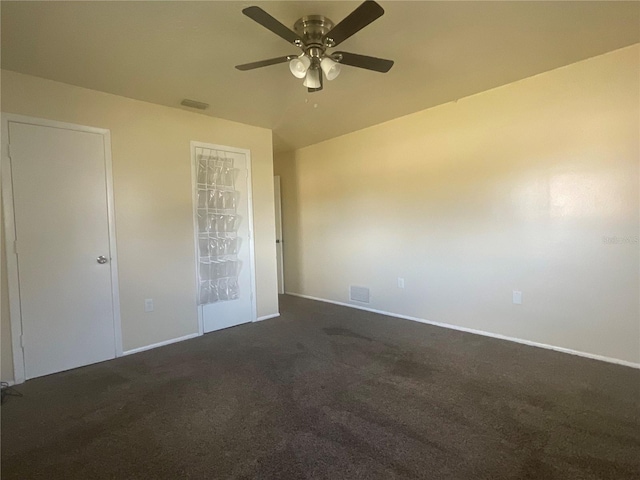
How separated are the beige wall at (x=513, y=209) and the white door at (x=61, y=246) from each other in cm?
300

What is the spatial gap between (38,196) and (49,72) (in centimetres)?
100

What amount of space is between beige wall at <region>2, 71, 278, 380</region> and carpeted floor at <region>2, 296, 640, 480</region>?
0.50 metres

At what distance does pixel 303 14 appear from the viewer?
2.04 meters

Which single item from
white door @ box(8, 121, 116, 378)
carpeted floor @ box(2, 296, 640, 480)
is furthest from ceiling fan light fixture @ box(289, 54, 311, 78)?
carpeted floor @ box(2, 296, 640, 480)

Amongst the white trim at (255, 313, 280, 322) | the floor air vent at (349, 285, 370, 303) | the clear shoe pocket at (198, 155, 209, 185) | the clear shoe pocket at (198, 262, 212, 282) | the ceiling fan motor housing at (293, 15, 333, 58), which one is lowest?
the white trim at (255, 313, 280, 322)

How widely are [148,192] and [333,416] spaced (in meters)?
2.73

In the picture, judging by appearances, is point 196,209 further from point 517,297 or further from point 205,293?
point 517,297

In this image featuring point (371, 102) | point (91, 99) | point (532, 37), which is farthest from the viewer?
point (371, 102)

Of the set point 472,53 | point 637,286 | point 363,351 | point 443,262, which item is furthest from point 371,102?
point 637,286

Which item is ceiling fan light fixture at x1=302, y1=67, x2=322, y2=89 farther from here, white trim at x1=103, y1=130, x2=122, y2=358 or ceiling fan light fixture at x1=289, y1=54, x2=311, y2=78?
white trim at x1=103, y1=130, x2=122, y2=358

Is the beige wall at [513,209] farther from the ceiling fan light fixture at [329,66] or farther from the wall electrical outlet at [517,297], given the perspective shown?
the ceiling fan light fixture at [329,66]

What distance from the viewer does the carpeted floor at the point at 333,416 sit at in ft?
5.44

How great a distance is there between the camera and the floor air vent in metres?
4.60

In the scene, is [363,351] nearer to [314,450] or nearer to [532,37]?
[314,450]
